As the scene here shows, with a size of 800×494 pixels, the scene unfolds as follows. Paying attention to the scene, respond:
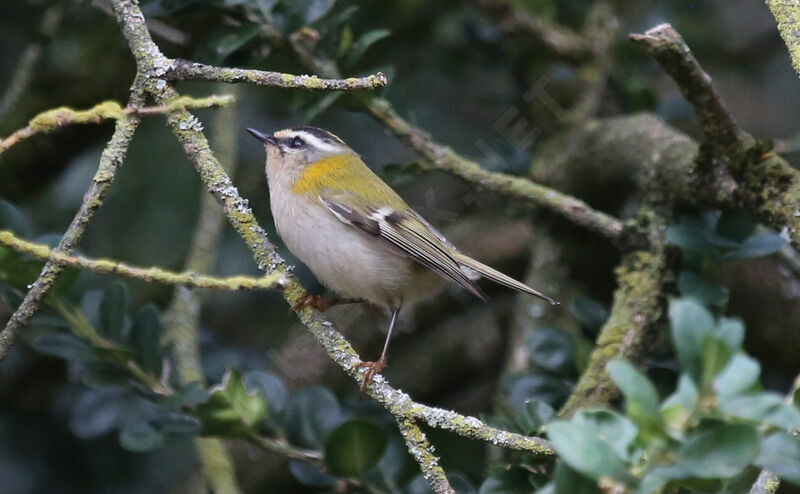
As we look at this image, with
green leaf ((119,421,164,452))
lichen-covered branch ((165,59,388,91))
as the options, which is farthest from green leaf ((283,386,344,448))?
lichen-covered branch ((165,59,388,91))

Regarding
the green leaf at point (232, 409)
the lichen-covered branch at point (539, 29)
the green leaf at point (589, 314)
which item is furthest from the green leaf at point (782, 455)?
the lichen-covered branch at point (539, 29)

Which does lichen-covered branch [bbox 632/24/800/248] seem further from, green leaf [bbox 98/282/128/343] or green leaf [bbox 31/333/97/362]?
green leaf [bbox 31/333/97/362]

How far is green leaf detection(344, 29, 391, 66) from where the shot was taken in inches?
101

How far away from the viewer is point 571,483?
1.21 meters

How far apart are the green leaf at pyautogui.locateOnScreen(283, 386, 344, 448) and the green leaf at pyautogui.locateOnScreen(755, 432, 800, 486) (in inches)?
56.2

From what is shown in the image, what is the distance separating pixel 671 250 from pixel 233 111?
179cm

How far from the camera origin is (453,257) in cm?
277

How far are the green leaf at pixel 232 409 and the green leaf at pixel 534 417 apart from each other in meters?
0.68

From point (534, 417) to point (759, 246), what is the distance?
753 millimetres

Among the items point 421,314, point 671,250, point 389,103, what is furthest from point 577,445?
point 421,314

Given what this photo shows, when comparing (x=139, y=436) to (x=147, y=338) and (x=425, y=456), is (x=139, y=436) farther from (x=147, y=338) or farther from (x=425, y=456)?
(x=425, y=456)

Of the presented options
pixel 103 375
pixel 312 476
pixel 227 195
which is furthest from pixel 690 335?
pixel 103 375

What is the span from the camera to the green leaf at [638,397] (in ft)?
3.56

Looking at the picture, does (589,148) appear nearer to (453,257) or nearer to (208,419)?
(453,257)
